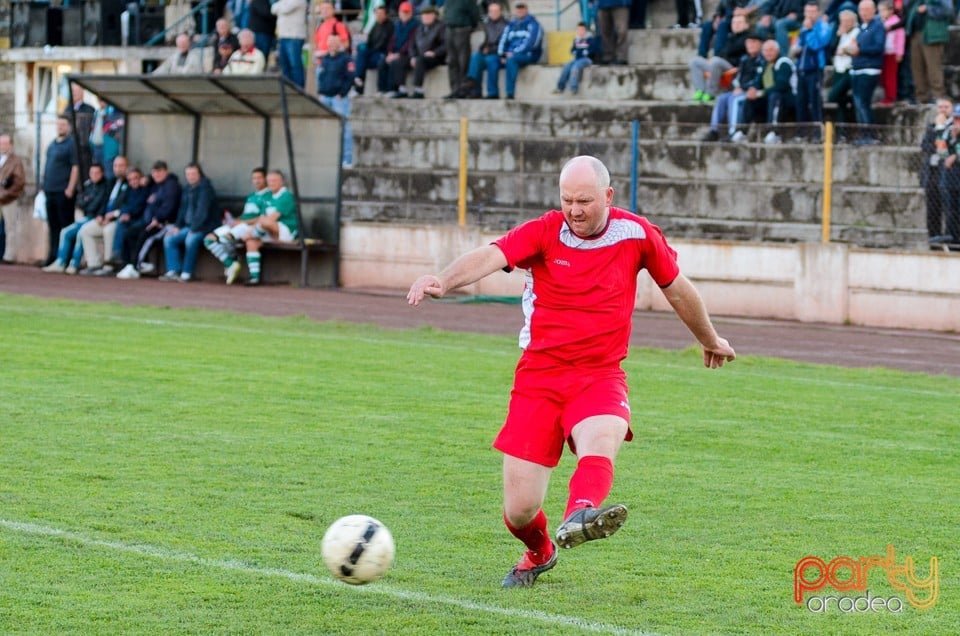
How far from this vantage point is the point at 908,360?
16.2 metres

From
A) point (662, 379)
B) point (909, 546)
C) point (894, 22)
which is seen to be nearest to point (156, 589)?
point (909, 546)

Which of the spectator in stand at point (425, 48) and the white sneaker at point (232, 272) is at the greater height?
the spectator in stand at point (425, 48)

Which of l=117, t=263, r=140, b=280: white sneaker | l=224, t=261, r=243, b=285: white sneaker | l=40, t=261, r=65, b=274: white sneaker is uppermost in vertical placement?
l=224, t=261, r=243, b=285: white sneaker

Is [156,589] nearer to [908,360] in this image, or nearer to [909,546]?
[909,546]

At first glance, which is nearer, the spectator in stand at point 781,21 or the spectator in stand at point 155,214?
the spectator in stand at point 781,21

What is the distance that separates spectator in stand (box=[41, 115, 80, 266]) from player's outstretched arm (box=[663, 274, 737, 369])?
20.5m

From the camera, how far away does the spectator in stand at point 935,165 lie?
733 inches

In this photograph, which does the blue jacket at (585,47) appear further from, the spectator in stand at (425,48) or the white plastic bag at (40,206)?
the white plastic bag at (40,206)

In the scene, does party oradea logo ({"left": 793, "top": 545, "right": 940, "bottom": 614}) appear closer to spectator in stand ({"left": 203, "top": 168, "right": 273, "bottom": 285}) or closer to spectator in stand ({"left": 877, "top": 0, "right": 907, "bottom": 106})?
spectator in stand ({"left": 877, "top": 0, "right": 907, "bottom": 106})

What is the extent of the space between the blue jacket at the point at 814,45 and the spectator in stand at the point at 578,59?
494 centimetres

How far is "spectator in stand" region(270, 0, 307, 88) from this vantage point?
27.1 metres

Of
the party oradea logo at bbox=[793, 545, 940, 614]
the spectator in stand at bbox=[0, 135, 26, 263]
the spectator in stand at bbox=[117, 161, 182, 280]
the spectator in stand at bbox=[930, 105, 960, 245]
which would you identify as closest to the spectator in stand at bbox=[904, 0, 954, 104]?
the spectator in stand at bbox=[930, 105, 960, 245]

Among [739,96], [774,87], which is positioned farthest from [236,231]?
[774,87]

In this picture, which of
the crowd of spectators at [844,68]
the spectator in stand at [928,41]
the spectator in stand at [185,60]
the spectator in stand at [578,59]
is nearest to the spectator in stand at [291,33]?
the spectator in stand at [185,60]
